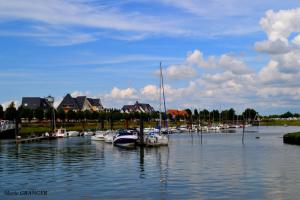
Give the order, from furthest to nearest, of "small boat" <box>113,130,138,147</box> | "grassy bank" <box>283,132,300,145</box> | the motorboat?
"grassy bank" <box>283,132,300,145</box>
"small boat" <box>113,130,138,147</box>
the motorboat

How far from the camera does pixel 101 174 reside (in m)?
50.9

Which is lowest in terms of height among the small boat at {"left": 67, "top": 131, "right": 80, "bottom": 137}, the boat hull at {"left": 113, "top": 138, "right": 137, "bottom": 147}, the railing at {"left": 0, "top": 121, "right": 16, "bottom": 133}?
the boat hull at {"left": 113, "top": 138, "right": 137, "bottom": 147}

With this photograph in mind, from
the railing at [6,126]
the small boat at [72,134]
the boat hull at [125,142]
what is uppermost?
the railing at [6,126]

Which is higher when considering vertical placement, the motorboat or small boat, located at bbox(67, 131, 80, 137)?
small boat, located at bbox(67, 131, 80, 137)

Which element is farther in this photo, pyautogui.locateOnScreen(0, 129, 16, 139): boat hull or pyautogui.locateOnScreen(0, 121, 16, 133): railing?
pyautogui.locateOnScreen(0, 129, 16, 139): boat hull

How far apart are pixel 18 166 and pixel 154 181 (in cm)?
2174

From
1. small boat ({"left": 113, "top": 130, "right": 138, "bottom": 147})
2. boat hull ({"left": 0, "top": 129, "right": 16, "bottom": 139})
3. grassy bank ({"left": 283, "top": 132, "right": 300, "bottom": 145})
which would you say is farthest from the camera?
boat hull ({"left": 0, "top": 129, "right": 16, "bottom": 139})

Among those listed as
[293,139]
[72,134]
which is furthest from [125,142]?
[72,134]

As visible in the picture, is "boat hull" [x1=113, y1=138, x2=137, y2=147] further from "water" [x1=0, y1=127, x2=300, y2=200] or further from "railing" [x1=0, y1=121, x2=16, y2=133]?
"railing" [x1=0, y1=121, x2=16, y2=133]

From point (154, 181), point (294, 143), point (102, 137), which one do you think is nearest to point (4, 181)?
point (154, 181)

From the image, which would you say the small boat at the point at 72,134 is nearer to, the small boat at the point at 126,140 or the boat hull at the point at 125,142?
the small boat at the point at 126,140

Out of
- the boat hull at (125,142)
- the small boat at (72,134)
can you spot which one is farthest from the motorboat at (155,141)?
the small boat at (72,134)

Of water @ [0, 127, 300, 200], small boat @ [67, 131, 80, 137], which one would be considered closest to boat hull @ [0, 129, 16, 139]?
small boat @ [67, 131, 80, 137]

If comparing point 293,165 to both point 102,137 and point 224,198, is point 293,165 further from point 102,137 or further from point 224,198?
point 102,137
